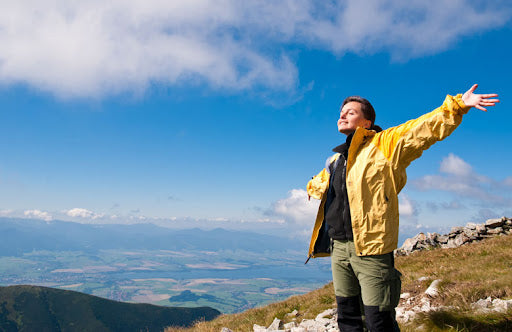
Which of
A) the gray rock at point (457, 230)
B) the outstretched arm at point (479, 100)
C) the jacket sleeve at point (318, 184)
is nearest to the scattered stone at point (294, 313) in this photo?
the jacket sleeve at point (318, 184)

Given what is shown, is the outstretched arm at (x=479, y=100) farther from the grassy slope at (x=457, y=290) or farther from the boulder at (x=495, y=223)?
the boulder at (x=495, y=223)

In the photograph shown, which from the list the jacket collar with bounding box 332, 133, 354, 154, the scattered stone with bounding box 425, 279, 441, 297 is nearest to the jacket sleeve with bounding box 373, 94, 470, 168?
the jacket collar with bounding box 332, 133, 354, 154

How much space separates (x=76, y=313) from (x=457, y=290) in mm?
141054

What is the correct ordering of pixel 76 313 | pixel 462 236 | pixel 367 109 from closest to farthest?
pixel 367 109 < pixel 462 236 < pixel 76 313

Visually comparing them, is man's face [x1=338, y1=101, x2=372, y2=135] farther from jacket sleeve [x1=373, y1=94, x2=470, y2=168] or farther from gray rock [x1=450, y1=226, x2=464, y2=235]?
gray rock [x1=450, y1=226, x2=464, y2=235]

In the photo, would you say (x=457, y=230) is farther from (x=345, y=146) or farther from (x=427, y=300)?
(x=345, y=146)

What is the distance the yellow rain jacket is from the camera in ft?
10.5

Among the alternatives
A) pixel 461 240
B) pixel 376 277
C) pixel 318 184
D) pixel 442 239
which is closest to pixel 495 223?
pixel 461 240

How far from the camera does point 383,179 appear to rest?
135 inches

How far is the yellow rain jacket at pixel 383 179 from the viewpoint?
321 centimetres

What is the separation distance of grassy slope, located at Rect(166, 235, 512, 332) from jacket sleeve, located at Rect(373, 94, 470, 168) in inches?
116

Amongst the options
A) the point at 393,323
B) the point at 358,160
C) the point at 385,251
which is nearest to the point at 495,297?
the point at 393,323

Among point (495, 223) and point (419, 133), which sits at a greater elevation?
point (419, 133)

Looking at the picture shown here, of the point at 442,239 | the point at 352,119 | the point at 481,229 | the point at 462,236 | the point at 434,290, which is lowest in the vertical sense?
the point at 434,290
